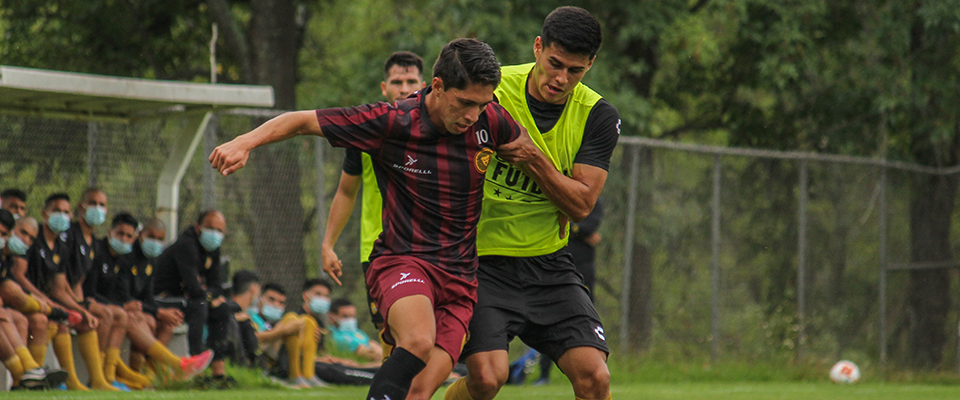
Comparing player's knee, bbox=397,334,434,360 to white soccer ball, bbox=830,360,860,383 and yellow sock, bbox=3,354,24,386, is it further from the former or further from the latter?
white soccer ball, bbox=830,360,860,383

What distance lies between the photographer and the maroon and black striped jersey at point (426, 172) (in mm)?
4160

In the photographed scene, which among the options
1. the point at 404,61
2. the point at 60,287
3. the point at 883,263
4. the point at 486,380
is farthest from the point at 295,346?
the point at 883,263

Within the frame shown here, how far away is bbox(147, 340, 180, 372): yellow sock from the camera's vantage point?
8469 millimetres

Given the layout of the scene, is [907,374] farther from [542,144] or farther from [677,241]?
[542,144]

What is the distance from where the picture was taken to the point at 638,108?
49.0 ft

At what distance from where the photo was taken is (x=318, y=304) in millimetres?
9977

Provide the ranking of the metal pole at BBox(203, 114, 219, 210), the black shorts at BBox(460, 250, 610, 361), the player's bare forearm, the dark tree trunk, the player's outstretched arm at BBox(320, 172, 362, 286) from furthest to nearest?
the dark tree trunk, the metal pole at BBox(203, 114, 219, 210), the player's outstretched arm at BBox(320, 172, 362, 286), the black shorts at BBox(460, 250, 610, 361), the player's bare forearm

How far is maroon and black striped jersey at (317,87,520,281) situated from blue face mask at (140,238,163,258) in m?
5.12

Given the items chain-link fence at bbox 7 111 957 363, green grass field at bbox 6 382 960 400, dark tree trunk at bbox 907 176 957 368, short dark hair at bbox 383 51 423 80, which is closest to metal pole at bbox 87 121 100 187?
chain-link fence at bbox 7 111 957 363

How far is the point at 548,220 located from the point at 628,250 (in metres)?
7.03

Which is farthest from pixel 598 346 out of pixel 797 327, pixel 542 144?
pixel 797 327

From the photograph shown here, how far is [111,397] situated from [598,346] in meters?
4.11

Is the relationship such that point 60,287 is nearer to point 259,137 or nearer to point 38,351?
point 38,351

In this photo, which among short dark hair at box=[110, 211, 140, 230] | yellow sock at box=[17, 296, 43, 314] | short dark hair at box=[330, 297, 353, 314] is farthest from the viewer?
short dark hair at box=[330, 297, 353, 314]
